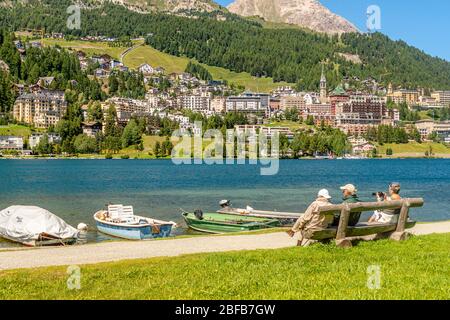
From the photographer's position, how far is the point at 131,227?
124 ft

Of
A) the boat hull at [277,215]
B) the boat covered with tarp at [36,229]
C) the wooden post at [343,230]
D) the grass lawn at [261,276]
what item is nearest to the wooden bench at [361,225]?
the wooden post at [343,230]

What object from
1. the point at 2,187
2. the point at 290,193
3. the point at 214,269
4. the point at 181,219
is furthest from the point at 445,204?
the point at 2,187

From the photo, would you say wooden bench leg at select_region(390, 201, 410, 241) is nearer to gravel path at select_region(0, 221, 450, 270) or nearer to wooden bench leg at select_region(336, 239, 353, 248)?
wooden bench leg at select_region(336, 239, 353, 248)

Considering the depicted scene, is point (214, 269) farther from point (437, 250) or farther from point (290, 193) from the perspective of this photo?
point (290, 193)

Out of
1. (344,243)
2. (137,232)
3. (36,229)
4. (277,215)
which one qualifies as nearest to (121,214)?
(137,232)

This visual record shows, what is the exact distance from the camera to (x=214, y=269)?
13562 millimetres

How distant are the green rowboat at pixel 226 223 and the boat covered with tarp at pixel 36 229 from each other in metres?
9.62

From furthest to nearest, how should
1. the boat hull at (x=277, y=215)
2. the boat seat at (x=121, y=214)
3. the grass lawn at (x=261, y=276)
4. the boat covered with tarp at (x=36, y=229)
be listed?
the boat hull at (x=277, y=215)
the boat seat at (x=121, y=214)
the boat covered with tarp at (x=36, y=229)
the grass lawn at (x=261, y=276)

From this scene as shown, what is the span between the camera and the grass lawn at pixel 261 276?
432 inches

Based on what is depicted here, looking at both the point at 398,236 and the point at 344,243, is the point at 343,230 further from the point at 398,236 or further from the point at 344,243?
the point at 398,236

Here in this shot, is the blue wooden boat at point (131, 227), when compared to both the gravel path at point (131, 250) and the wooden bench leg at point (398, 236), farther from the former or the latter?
the wooden bench leg at point (398, 236)

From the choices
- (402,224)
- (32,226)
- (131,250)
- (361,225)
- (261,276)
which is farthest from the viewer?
(32,226)

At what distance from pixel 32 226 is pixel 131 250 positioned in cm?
1627
